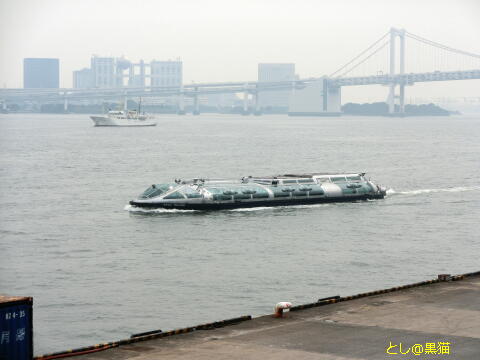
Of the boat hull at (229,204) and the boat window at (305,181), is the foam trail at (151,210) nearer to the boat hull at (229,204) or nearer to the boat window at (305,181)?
the boat hull at (229,204)

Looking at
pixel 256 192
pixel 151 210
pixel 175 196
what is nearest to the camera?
pixel 151 210

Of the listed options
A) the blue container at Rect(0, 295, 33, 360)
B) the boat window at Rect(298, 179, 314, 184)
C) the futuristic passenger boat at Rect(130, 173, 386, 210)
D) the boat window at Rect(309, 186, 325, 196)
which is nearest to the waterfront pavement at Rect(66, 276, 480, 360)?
the blue container at Rect(0, 295, 33, 360)

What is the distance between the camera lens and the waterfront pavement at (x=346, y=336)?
2648 centimetres

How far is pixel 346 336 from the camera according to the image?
94.4 ft

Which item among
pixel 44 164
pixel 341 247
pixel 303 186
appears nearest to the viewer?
pixel 341 247

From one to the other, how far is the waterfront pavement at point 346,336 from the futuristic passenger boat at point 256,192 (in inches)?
1684

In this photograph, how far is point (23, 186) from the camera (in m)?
95.5

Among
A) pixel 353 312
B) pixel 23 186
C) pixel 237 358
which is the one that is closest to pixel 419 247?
pixel 353 312

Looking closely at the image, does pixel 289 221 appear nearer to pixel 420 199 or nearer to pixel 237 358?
pixel 420 199

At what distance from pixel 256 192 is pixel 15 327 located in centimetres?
5793

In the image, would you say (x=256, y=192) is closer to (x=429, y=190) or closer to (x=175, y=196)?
(x=175, y=196)

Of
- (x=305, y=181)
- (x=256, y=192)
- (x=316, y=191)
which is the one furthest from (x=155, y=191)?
(x=305, y=181)

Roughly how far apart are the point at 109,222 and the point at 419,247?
23.1 metres

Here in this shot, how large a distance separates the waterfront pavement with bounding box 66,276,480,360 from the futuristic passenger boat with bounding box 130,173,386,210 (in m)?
42.8
